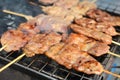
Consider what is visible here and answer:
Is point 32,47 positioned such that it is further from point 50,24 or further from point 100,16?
point 100,16

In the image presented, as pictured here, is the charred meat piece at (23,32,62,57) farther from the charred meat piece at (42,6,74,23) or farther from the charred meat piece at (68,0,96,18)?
the charred meat piece at (68,0,96,18)

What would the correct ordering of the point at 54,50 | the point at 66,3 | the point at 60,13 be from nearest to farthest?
1. the point at 54,50
2. the point at 60,13
3. the point at 66,3

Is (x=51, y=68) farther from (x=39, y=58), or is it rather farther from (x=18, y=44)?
(x=18, y=44)

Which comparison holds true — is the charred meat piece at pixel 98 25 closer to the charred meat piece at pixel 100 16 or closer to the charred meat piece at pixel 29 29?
the charred meat piece at pixel 100 16

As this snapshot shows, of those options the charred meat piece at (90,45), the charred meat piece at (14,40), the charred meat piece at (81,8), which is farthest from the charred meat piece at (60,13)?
the charred meat piece at (14,40)

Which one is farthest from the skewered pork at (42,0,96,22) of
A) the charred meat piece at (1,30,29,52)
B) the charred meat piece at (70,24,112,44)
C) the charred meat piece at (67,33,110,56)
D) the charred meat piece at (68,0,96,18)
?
the charred meat piece at (1,30,29,52)

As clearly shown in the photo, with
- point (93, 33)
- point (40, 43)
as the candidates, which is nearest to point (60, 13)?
point (93, 33)

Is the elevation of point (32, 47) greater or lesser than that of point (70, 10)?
lesser
